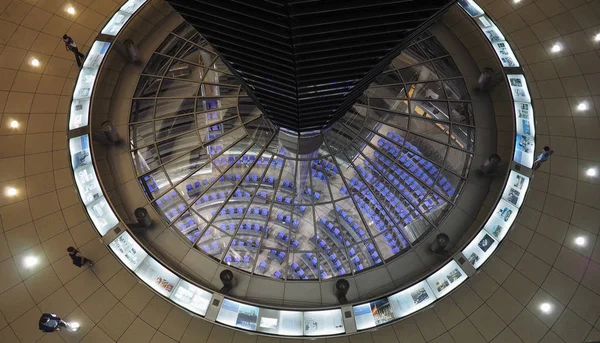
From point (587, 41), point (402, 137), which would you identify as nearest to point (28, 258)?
point (402, 137)

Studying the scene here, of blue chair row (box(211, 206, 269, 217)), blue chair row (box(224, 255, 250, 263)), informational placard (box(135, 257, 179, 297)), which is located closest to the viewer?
informational placard (box(135, 257, 179, 297))

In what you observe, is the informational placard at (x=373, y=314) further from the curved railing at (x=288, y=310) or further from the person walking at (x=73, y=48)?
the person walking at (x=73, y=48)

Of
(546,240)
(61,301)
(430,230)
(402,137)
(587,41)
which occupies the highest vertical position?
(587,41)

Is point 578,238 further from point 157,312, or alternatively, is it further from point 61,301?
point 61,301

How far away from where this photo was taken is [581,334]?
16938 millimetres

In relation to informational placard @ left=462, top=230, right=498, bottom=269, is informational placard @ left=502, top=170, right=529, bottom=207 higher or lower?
higher

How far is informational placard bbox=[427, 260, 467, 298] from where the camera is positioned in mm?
17453

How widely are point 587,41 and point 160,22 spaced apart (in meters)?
28.6

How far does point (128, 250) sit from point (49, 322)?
4.17 meters

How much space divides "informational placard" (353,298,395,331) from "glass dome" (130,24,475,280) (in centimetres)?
271

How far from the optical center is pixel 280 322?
669 inches

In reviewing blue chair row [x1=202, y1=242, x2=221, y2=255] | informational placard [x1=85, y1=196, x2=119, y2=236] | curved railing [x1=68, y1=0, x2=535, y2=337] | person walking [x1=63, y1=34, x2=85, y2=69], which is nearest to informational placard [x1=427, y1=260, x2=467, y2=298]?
curved railing [x1=68, y1=0, x2=535, y2=337]

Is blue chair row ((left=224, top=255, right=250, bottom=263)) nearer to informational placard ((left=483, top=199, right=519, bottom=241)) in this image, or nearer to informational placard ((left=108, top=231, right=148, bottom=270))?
informational placard ((left=108, top=231, right=148, bottom=270))

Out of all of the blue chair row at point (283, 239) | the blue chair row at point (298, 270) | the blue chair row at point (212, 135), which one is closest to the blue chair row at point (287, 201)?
the blue chair row at point (283, 239)
